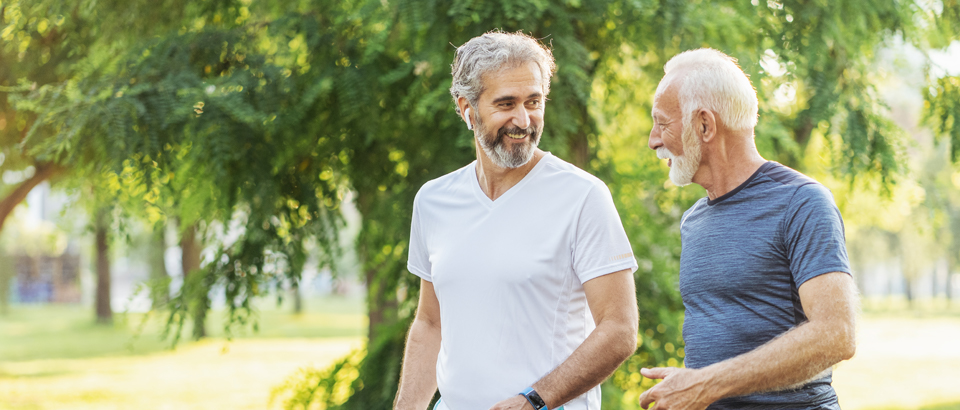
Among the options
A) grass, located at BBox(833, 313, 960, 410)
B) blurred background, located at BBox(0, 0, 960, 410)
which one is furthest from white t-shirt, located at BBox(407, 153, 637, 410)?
grass, located at BBox(833, 313, 960, 410)

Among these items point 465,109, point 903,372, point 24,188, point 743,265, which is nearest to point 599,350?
point 743,265

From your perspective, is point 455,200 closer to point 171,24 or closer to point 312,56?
point 312,56

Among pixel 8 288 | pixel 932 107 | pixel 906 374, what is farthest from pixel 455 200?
pixel 8 288

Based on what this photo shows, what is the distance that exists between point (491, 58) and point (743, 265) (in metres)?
0.92

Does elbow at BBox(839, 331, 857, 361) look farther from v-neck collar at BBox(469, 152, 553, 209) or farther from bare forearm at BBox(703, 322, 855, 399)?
v-neck collar at BBox(469, 152, 553, 209)

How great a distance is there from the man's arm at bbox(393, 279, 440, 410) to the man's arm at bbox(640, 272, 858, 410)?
973mm

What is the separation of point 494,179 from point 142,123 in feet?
10.3

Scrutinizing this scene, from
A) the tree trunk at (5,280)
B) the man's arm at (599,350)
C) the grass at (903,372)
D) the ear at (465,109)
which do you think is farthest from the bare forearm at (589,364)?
the tree trunk at (5,280)

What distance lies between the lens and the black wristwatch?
6.78ft

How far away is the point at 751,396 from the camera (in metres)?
1.96

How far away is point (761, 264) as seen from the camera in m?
1.90

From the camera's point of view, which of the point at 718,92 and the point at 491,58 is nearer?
the point at 718,92

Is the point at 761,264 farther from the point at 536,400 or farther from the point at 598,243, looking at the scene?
the point at 536,400

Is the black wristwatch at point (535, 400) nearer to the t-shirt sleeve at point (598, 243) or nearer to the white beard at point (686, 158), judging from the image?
the t-shirt sleeve at point (598, 243)
